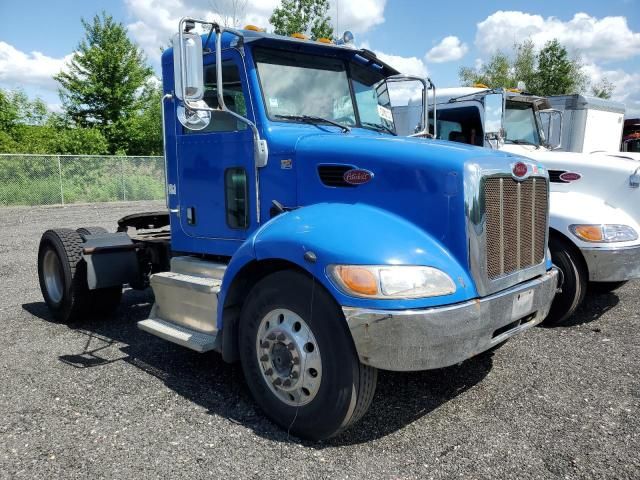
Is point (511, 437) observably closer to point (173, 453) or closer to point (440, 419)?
point (440, 419)

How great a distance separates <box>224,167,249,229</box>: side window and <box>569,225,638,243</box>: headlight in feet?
11.1

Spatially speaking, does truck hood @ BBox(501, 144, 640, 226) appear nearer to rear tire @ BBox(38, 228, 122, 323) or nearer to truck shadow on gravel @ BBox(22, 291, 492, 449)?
truck shadow on gravel @ BBox(22, 291, 492, 449)

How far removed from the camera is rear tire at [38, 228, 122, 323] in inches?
211

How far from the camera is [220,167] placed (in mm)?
4215

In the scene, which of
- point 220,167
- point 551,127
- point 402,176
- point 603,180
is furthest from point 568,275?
point 551,127

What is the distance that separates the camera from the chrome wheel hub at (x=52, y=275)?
5.66 metres

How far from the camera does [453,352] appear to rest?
9.32 ft

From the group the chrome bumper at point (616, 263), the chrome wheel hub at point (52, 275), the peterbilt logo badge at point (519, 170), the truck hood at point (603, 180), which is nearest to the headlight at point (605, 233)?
the chrome bumper at point (616, 263)

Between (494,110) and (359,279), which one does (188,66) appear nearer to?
(359,279)

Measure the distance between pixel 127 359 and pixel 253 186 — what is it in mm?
1942

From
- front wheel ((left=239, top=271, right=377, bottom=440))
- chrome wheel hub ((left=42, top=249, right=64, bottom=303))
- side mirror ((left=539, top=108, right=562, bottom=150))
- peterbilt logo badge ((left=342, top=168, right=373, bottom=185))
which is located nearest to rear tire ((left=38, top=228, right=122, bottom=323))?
chrome wheel hub ((left=42, top=249, right=64, bottom=303))

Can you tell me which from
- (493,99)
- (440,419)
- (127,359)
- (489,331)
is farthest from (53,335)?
(493,99)

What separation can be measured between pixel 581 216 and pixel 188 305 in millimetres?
4009

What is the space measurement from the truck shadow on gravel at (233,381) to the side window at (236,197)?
4.00 feet
